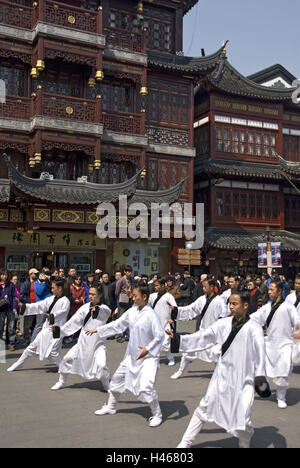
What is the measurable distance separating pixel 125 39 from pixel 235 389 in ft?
68.0

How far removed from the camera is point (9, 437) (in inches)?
219

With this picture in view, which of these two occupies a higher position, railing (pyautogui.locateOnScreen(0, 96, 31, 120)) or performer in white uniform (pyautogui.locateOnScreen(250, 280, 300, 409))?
railing (pyautogui.locateOnScreen(0, 96, 31, 120))

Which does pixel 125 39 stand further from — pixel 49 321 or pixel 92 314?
pixel 92 314

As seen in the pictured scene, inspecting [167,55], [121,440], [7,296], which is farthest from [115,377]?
[167,55]

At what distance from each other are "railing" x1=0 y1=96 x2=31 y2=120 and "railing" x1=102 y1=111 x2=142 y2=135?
131 inches

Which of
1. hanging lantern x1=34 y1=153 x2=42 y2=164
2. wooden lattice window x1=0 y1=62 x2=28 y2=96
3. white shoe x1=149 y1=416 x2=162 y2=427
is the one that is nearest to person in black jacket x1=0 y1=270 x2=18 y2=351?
white shoe x1=149 y1=416 x2=162 y2=427

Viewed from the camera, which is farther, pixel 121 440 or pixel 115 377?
pixel 115 377

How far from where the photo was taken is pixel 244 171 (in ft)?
85.4

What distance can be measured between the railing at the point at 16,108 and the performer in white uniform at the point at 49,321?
13.3 m

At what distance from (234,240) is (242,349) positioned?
66.1 feet

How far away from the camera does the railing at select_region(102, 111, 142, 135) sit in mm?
22484

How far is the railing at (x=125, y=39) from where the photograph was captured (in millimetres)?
22766

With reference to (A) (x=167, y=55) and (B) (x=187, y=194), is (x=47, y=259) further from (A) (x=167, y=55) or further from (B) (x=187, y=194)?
(A) (x=167, y=55)

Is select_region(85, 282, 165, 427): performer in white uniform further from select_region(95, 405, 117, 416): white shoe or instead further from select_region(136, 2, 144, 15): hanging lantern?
select_region(136, 2, 144, 15): hanging lantern
